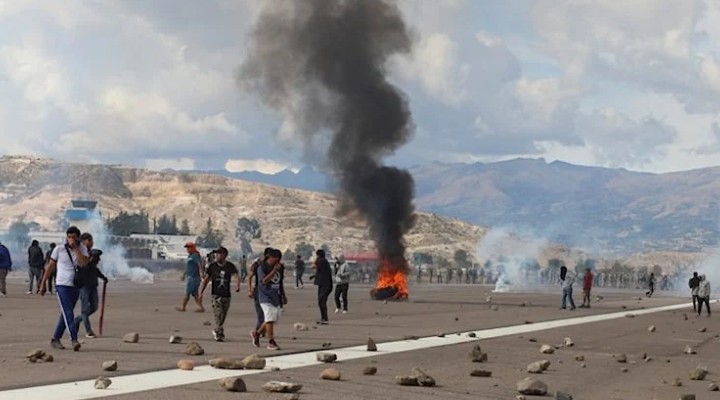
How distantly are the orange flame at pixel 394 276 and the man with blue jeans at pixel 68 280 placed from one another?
87.6 feet

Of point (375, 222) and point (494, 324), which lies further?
point (375, 222)

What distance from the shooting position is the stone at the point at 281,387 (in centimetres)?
1312

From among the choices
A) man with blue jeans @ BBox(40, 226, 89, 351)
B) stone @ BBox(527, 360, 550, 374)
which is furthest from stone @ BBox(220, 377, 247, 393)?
stone @ BBox(527, 360, 550, 374)

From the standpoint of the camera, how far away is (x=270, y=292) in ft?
61.7

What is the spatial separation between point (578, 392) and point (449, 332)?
10122 mm

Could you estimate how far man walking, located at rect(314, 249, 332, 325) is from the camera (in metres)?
26.8

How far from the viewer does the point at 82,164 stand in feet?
639

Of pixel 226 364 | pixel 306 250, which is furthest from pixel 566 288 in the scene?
pixel 306 250

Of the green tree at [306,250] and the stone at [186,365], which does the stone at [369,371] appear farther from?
the green tree at [306,250]

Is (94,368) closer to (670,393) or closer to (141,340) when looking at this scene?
(141,340)

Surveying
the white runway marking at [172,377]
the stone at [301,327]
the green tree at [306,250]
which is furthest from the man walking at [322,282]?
the green tree at [306,250]

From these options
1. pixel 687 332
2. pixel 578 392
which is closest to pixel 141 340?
pixel 578 392

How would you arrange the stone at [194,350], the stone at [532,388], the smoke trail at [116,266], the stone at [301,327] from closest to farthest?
the stone at [532,388] < the stone at [194,350] < the stone at [301,327] < the smoke trail at [116,266]

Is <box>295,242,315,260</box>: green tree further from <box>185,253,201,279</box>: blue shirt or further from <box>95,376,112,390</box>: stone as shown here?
<box>95,376,112,390</box>: stone
